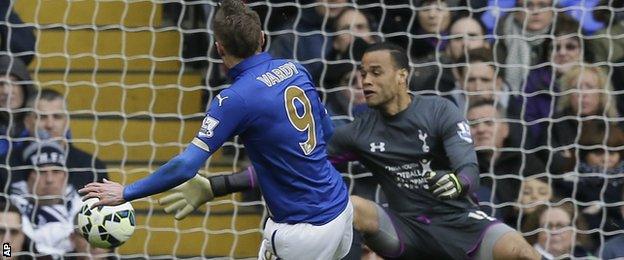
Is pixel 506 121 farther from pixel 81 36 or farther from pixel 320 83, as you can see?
pixel 81 36

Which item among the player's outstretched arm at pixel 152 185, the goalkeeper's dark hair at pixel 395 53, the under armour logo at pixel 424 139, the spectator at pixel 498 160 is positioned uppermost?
the goalkeeper's dark hair at pixel 395 53

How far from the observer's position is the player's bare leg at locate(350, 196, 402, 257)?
6.40 meters

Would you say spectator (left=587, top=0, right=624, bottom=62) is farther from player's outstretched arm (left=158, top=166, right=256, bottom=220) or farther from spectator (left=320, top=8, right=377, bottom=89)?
player's outstretched arm (left=158, top=166, right=256, bottom=220)

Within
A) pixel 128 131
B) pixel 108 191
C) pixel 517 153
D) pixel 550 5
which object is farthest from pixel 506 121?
pixel 108 191

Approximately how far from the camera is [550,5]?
8.02 metres

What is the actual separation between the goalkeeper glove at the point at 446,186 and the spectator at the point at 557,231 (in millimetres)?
1634

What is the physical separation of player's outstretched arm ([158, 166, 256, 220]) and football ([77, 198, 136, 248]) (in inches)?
11.2

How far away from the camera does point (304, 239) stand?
18.5 feet

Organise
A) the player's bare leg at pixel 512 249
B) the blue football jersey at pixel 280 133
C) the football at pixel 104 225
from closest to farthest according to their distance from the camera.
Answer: the blue football jersey at pixel 280 133, the football at pixel 104 225, the player's bare leg at pixel 512 249

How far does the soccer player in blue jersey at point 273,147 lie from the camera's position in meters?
5.35

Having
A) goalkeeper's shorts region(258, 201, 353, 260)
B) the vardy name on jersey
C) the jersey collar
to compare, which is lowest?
goalkeeper's shorts region(258, 201, 353, 260)

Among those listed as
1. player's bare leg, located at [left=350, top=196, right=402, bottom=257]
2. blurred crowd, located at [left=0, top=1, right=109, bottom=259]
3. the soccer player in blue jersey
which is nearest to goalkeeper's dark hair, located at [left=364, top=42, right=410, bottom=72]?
player's bare leg, located at [left=350, top=196, right=402, bottom=257]

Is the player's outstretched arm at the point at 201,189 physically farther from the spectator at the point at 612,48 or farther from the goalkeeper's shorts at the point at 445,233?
the spectator at the point at 612,48

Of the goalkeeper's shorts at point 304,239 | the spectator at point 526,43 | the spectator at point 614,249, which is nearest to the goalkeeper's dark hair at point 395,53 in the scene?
the goalkeeper's shorts at point 304,239
